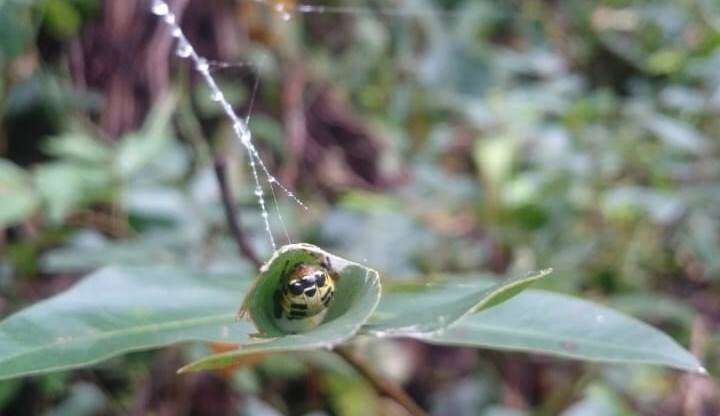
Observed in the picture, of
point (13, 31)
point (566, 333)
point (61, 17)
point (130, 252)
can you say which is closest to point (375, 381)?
point (566, 333)

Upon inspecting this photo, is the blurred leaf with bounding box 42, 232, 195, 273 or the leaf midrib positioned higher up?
the leaf midrib

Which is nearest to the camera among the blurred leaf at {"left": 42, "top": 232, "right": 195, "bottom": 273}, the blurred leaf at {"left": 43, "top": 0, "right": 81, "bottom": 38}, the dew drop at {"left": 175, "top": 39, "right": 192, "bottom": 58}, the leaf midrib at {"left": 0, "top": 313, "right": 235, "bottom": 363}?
the leaf midrib at {"left": 0, "top": 313, "right": 235, "bottom": 363}

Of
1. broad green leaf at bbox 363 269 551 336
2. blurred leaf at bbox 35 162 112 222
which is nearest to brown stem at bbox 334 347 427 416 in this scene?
broad green leaf at bbox 363 269 551 336

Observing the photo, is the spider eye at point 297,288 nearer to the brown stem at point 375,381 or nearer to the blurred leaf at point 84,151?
the brown stem at point 375,381

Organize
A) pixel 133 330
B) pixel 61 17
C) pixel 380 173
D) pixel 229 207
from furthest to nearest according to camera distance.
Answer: pixel 380 173, pixel 61 17, pixel 229 207, pixel 133 330

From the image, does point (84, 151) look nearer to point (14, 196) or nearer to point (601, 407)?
point (14, 196)

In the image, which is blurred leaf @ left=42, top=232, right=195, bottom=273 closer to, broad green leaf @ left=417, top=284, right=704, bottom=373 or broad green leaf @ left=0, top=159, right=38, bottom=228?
broad green leaf @ left=0, top=159, right=38, bottom=228

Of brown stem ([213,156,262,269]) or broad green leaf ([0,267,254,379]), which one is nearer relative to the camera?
broad green leaf ([0,267,254,379])

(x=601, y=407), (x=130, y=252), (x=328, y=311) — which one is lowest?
(x=601, y=407)

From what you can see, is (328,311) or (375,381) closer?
(328,311)

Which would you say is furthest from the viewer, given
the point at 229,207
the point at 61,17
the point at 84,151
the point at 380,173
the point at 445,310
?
the point at 380,173
